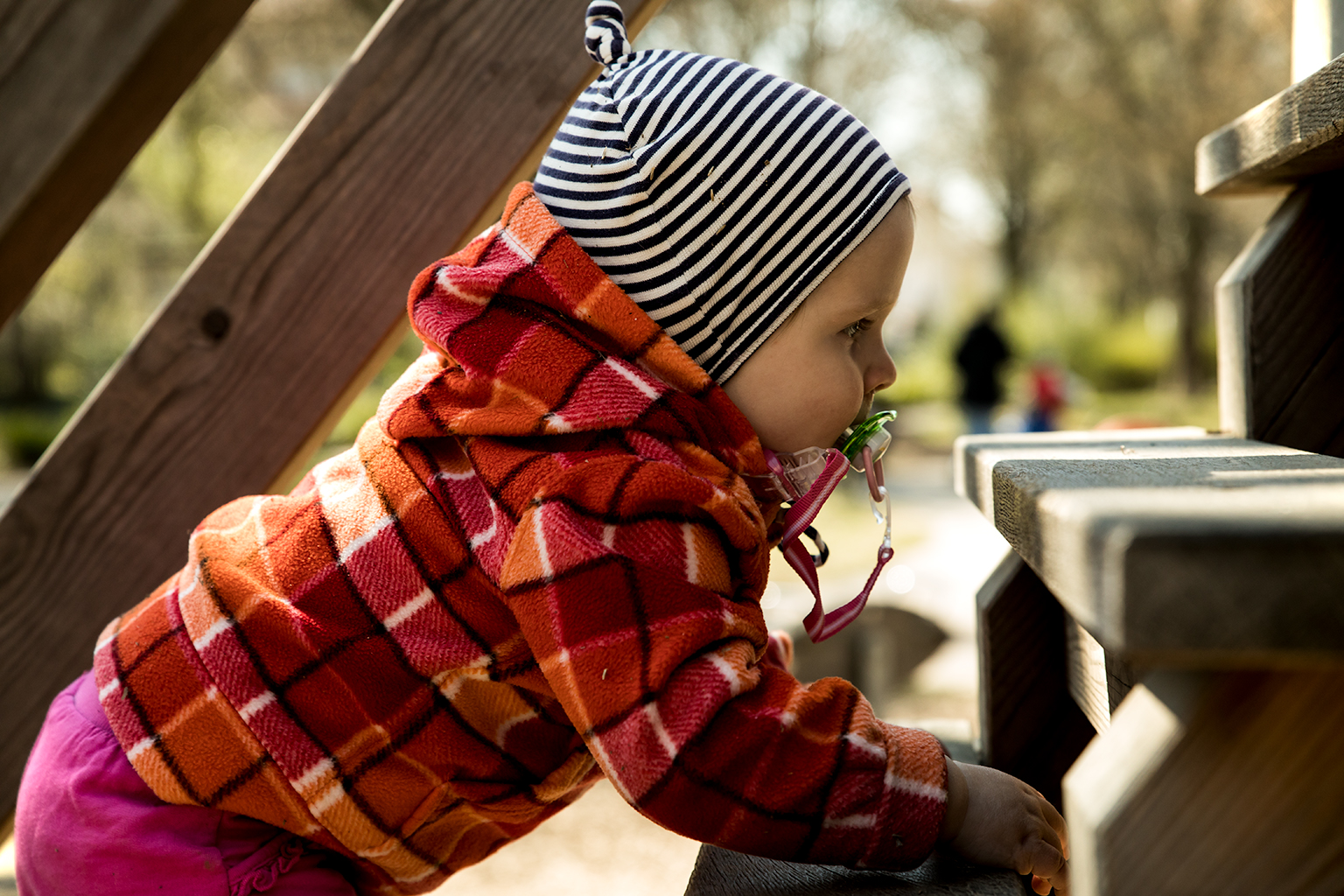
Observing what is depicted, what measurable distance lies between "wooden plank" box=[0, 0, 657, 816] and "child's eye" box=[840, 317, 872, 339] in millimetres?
559

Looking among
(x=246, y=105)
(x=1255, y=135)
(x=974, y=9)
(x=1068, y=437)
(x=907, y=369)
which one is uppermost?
(x=974, y=9)

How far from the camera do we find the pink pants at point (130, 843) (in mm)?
1107

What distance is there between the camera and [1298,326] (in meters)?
1.24

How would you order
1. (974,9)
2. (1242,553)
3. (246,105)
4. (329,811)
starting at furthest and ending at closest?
(974,9) < (246,105) < (329,811) < (1242,553)

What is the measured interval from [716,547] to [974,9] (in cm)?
1978

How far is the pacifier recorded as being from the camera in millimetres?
1227

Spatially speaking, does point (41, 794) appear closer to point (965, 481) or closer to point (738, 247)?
point (738, 247)

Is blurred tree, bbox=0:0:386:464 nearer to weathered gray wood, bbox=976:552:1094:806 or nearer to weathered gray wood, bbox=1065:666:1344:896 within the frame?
weathered gray wood, bbox=976:552:1094:806

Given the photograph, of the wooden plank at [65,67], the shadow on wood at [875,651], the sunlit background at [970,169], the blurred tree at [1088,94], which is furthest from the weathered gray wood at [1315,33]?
the blurred tree at [1088,94]

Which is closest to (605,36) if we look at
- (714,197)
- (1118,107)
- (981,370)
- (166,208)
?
(714,197)

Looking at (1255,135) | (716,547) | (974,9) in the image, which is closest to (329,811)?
(716,547)

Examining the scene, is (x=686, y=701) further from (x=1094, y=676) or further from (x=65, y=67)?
(x=65, y=67)

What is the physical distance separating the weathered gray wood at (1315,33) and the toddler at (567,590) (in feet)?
1.81

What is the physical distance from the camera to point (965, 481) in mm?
1279
